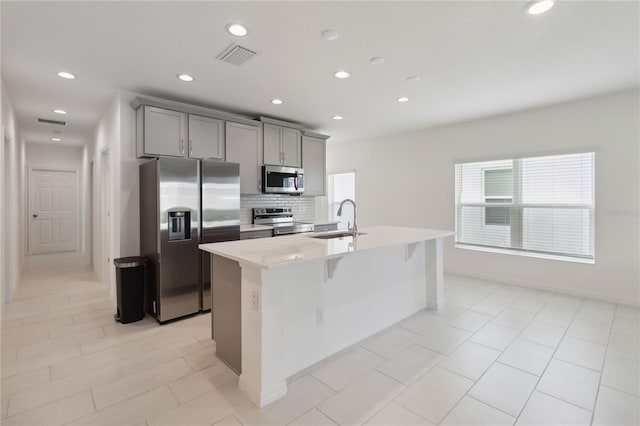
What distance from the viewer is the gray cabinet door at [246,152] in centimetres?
425

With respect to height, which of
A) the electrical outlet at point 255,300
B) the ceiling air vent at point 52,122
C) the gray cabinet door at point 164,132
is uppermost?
the ceiling air vent at point 52,122

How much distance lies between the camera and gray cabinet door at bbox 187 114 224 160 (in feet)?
12.6

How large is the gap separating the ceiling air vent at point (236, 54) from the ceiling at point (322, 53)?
6cm

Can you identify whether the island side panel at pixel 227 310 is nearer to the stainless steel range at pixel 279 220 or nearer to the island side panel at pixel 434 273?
the stainless steel range at pixel 279 220

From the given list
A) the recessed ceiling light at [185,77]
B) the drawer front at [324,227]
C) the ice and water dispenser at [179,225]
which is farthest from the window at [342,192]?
the recessed ceiling light at [185,77]

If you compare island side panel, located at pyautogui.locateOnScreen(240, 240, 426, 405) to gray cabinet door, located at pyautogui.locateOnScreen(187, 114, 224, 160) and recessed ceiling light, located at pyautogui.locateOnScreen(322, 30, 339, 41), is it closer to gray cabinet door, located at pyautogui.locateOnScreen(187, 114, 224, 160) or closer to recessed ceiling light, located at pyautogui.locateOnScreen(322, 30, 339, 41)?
recessed ceiling light, located at pyautogui.locateOnScreen(322, 30, 339, 41)

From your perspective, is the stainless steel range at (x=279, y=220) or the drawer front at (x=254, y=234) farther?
the stainless steel range at (x=279, y=220)

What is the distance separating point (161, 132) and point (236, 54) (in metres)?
1.53

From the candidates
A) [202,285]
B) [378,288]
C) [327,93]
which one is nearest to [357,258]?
[378,288]

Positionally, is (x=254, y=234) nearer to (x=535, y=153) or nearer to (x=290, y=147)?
(x=290, y=147)

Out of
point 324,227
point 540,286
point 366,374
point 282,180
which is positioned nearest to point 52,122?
point 282,180

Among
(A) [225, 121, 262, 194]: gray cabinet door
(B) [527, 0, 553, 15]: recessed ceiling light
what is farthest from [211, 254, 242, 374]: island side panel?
(B) [527, 0, 553, 15]: recessed ceiling light

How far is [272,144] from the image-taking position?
187 inches

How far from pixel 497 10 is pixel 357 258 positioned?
2.09 metres
